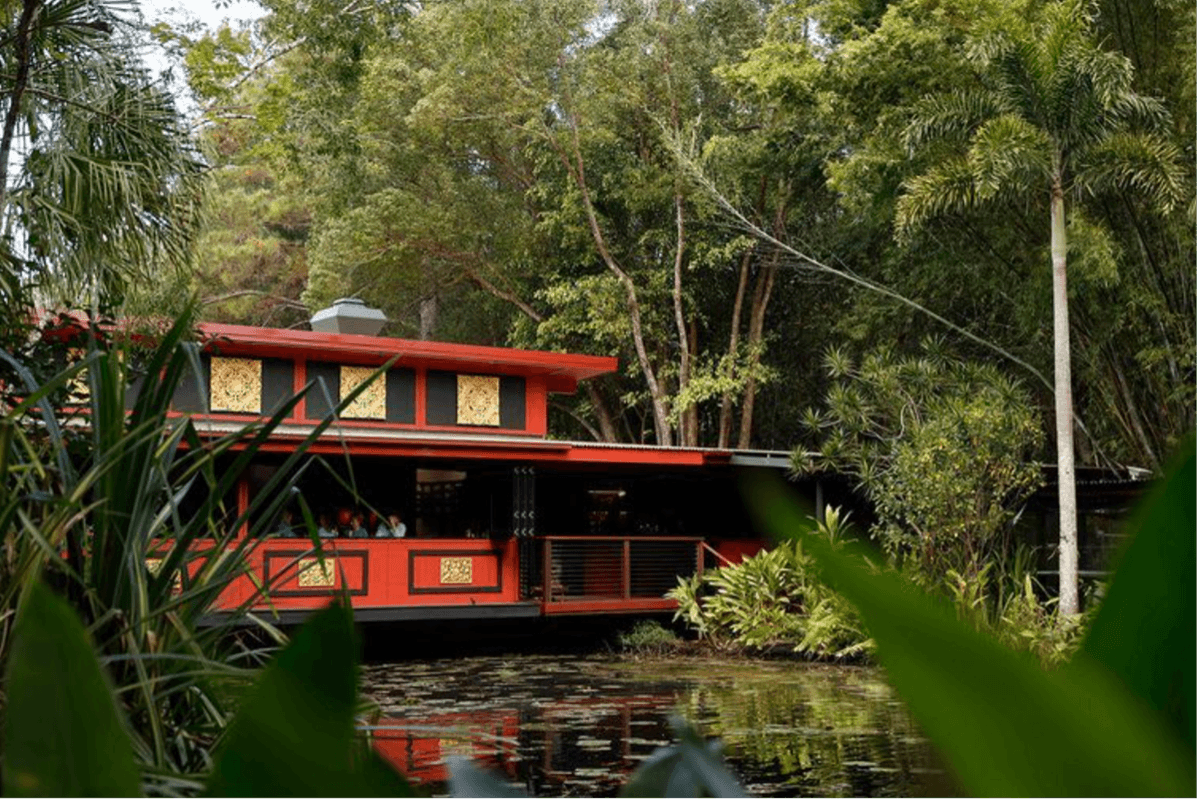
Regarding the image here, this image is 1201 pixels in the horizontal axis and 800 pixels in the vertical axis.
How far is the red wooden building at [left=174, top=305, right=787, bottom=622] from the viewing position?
15523 mm

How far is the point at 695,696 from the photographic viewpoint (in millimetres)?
11430

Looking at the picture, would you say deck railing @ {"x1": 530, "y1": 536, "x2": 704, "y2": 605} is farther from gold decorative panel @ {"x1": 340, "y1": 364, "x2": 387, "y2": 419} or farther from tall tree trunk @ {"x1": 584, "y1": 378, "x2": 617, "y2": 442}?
tall tree trunk @ {"x1": 584, "y1": 378, "x2": 617, "y2": 442}

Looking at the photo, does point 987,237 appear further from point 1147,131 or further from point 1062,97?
point 1062,97

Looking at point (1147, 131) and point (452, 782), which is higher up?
point (1147, 131)

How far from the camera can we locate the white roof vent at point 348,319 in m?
17.2

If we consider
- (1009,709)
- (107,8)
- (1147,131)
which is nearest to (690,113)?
(1147,131)

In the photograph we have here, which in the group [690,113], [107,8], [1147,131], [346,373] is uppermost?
[690,113]

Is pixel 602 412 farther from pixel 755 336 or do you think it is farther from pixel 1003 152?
pixel 1003 152

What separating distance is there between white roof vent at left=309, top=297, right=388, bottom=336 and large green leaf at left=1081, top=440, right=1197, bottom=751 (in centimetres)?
1722

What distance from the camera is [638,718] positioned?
32.9ft

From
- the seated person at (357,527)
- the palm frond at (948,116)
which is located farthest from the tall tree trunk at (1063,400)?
the seated person at (357,527)

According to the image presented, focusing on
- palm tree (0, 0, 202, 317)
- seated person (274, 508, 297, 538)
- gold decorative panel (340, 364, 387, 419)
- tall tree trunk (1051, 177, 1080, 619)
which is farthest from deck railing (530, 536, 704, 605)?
palm tree (0, 0, 202, 317)

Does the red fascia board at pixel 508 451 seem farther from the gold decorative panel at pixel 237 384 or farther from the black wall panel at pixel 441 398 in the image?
the gold decorative panel at pixel 237 384

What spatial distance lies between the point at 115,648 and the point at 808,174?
22939 millimetres
